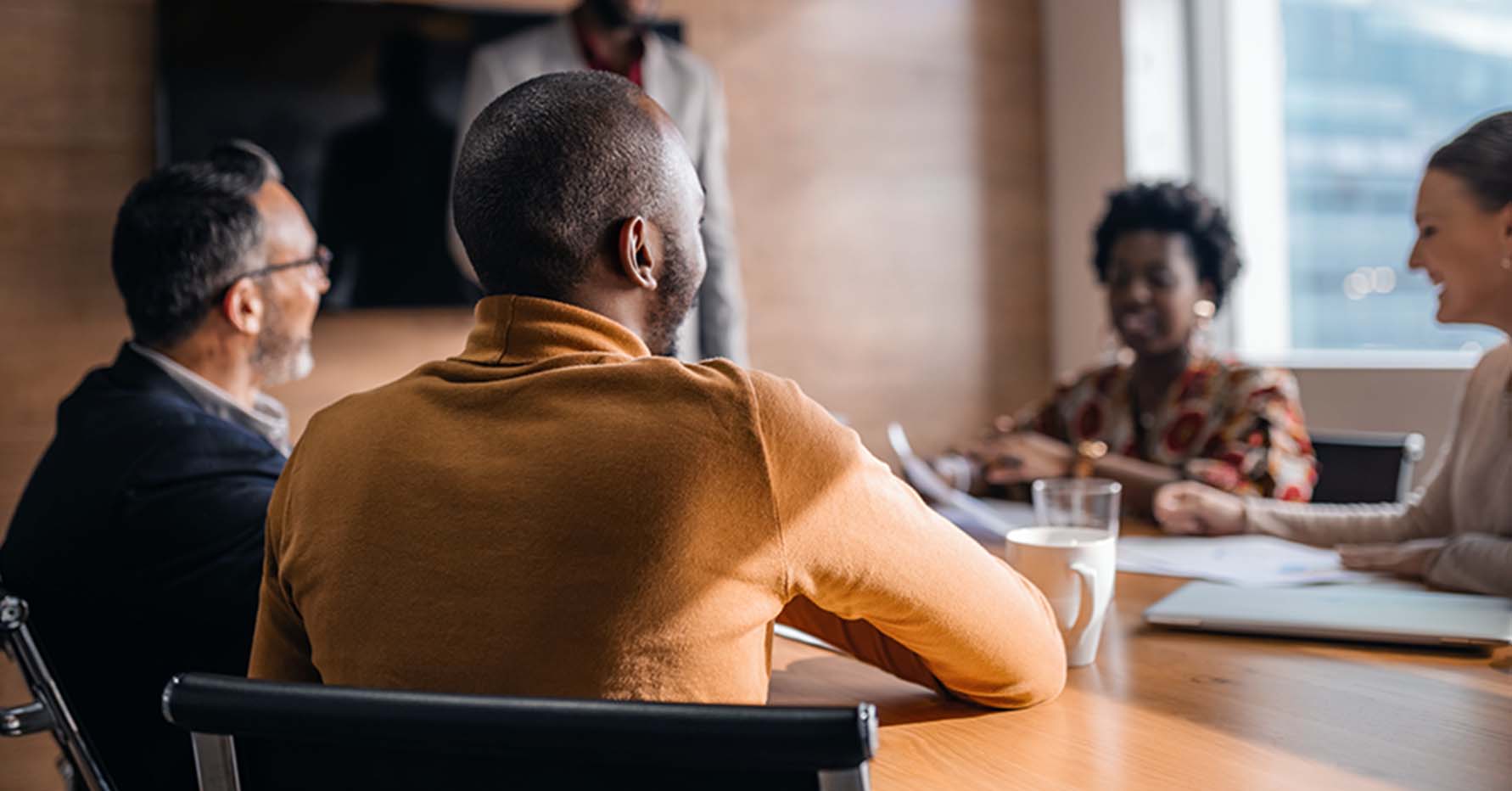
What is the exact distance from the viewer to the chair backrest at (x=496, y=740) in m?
0.55

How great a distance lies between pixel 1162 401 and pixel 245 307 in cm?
160

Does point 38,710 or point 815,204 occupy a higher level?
point 815,204

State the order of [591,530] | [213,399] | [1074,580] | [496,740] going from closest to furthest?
[496,740]
[591,530]
[1074,580]
[213,399]

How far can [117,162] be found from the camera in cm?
295

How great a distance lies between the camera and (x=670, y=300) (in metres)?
0.95

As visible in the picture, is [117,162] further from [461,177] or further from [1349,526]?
[1349,526]

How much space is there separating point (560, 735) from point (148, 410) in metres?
1.05

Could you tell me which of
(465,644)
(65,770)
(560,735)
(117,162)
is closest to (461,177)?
(465,644)

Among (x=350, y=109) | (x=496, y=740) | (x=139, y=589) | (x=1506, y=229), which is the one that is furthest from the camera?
(x=350, y=109)

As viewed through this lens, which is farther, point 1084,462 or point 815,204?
point 815,204

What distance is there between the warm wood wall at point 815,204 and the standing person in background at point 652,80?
28cm

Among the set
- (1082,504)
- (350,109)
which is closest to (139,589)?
(1082,504)

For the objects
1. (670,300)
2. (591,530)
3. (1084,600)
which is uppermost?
(670,300)

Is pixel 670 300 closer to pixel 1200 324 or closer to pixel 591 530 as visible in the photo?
pixel 591 530
